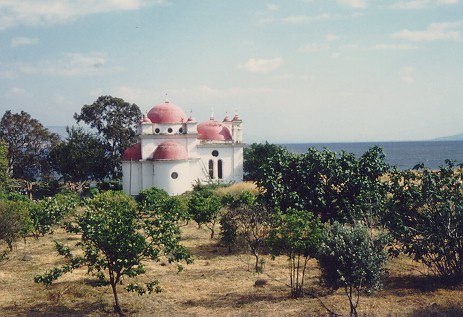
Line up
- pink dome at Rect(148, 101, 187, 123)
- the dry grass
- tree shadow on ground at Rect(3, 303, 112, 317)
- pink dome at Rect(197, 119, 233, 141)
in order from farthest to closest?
pink dome at Rect(197, 119, 233, 141) < pink dome at Rect(148, 101, 187, 123) < the dry grass < tree shadow on ground at Rect(3, 303, 112, 317)

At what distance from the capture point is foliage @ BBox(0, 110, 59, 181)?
5144cm

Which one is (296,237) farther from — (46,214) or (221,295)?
(46,214)

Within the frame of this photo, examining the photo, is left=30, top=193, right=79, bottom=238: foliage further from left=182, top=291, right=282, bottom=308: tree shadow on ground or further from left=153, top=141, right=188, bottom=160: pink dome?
left=153, top=141, right=188, bottom=160: pink dome

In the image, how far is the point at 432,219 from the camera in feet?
52.5

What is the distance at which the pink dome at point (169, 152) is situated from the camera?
134 feet

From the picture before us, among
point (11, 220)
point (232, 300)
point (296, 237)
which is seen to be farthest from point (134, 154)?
point (296, 237)

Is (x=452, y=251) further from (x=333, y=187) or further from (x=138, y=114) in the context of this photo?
(x=138, y=114)

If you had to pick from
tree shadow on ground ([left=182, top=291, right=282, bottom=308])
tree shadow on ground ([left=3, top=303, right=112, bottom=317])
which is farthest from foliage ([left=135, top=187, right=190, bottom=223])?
tree shadow on ground ([left=3, top=303, right=112, bottom=317])

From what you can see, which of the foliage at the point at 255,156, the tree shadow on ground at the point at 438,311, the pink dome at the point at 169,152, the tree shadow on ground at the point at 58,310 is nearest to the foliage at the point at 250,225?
the tree shadow on ground at the point at 438,311

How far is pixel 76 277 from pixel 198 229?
11317mm

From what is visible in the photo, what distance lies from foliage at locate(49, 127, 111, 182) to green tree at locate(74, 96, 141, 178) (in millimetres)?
2341

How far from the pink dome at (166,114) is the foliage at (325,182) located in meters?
23.6

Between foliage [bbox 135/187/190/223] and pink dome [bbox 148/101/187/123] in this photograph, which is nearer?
foliage [bbox 135/187/190/223]

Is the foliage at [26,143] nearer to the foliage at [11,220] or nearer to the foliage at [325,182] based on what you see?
the foliage at [11,220]
